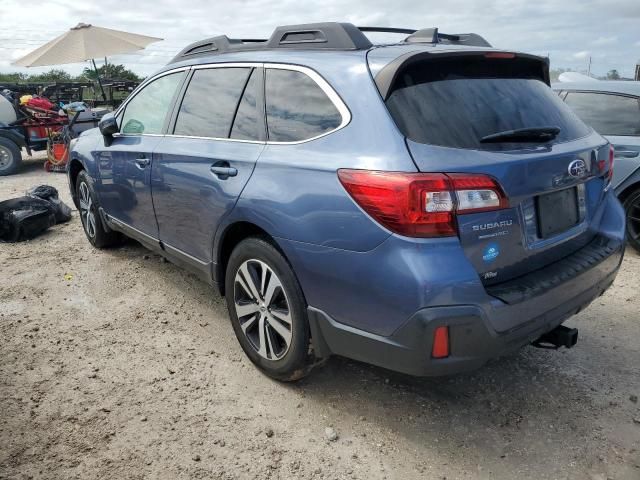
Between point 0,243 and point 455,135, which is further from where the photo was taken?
point 0,243

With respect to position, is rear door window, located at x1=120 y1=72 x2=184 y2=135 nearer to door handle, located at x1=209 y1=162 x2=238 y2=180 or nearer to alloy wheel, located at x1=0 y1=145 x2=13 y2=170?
door handle, located at x1=209 y1=162 x2=238 y2=180

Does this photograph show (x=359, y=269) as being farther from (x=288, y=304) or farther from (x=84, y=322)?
(x=84, y=322)

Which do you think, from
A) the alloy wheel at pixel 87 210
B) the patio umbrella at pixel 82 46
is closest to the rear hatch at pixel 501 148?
the alloy wheel at pixel 87 210

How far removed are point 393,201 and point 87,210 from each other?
4.11 meters

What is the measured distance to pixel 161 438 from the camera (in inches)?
99.9

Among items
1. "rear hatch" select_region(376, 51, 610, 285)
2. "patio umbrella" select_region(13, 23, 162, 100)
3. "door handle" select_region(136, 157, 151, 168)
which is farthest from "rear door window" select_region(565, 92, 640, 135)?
"patio umbrella" select_region(13, 23, 162, 100)

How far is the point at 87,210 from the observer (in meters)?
5.25

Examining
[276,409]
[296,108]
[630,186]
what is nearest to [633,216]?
[630,186]

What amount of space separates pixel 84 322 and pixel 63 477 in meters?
1.62

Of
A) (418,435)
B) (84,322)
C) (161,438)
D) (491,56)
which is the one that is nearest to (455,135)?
(491,56)

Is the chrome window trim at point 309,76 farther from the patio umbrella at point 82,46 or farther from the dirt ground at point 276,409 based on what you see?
the patio umbrella at point 82,46

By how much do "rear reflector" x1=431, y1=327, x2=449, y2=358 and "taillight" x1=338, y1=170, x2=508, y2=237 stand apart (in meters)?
0.37

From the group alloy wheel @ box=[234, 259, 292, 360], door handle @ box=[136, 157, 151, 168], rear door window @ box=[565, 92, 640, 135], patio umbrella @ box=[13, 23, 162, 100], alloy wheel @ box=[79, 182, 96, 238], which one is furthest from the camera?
patio umbrella @ box=[13, 23, 162, 100]

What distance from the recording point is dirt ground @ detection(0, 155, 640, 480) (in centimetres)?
236
